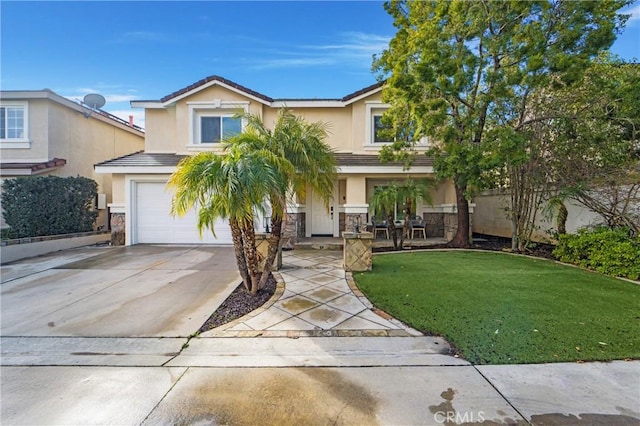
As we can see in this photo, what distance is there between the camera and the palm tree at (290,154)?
5.38m

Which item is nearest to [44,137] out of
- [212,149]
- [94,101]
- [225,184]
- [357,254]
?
[94,101]

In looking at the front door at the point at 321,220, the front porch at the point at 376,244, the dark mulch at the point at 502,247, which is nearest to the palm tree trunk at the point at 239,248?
the front porch at the point at 376,244

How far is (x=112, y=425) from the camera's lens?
254 cm

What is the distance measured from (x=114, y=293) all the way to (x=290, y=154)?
4.77 m

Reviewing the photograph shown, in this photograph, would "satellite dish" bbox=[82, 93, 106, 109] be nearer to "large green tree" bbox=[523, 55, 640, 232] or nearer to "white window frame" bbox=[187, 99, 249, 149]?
"white window frame" bbox=[187, 99, 249, 149]

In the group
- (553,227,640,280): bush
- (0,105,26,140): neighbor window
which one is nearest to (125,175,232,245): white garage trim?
(0,105,26,140): neighbor window

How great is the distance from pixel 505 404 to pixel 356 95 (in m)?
12.0

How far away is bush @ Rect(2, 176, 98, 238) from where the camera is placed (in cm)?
1012

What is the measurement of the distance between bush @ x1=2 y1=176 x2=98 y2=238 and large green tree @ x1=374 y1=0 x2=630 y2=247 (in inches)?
508

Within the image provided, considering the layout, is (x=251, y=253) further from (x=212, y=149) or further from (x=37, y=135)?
(x=37, y=135)

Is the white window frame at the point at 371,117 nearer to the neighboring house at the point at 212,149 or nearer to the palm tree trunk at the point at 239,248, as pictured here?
the neighboring house at the point at 212,149

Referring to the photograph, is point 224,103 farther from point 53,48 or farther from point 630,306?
point 630,306

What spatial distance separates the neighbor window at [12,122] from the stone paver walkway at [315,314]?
1512 centimetres

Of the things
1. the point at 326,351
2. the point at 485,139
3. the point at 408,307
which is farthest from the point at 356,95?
the point at 326,351
